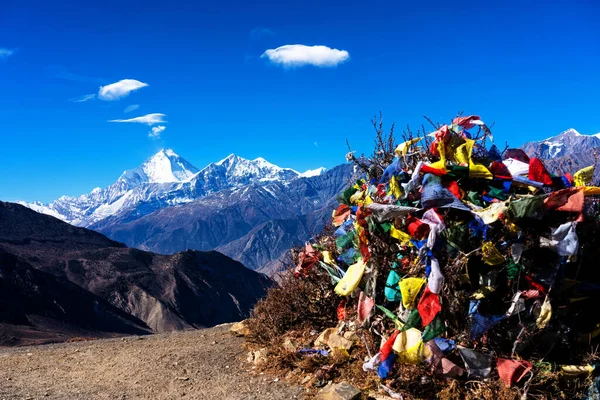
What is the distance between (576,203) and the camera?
6.18 m

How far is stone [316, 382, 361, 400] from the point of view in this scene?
6.38 m

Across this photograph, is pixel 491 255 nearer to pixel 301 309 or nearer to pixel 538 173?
pixel 538 173

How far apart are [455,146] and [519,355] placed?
3.35 m

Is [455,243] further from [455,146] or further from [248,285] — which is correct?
[248,285]

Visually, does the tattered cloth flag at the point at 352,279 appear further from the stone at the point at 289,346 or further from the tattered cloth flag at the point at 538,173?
the tattered cloth flag at the point at 538,173

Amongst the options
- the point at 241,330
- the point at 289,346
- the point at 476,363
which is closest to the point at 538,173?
the point at 476,363

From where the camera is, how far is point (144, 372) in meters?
9.18

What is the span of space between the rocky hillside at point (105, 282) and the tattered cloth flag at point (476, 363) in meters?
84.3

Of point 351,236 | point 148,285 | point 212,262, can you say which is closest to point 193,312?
point 148,285

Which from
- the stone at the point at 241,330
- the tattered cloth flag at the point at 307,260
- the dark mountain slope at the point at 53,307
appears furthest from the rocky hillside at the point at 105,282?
the tattered cloth flag at the point at 307,260

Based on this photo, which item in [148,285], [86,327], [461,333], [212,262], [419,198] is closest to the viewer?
[461,333]

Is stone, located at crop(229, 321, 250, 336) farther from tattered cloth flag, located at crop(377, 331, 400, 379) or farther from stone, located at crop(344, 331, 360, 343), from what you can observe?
tattered cloth flag, located at crop(377, 331, 400, 379)

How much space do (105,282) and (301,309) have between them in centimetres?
12473

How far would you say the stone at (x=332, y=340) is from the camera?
8195mm
